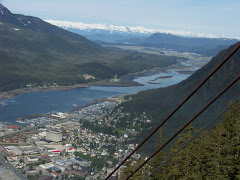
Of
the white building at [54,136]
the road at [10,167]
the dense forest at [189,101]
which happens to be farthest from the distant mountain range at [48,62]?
the road at [10,167]

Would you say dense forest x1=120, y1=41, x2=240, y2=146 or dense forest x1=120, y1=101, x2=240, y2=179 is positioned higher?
dense forest x1=120, y1=101, x2=240, y2=179

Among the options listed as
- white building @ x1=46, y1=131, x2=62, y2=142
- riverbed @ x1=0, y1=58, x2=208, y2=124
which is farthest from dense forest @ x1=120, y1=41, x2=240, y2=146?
white building @ x1=46, y1=131, x2=62, y2=142

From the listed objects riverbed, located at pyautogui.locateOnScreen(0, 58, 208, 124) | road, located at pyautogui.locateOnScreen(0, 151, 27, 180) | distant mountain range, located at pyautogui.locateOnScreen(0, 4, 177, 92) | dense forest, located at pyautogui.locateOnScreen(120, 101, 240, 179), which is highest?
dense forest, located at pyautogui.locateOnScreen(120, 101, 240, 179)

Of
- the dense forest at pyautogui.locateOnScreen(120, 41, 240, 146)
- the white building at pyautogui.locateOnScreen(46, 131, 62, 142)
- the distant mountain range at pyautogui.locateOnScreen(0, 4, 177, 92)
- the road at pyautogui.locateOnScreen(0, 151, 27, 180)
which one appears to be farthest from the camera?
the distant mountain range at pyautogui.locateOnScreen(0, 4, 177, 92)

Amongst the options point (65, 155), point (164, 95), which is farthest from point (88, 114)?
point (65, 155)

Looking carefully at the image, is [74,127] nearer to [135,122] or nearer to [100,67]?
[135,122]

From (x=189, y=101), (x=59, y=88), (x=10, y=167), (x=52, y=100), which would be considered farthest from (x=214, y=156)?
(x=59, y=88)

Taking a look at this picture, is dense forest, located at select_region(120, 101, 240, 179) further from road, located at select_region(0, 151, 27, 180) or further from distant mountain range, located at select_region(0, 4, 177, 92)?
distant mountain range, located at select_region(0, 4, 177, 92)

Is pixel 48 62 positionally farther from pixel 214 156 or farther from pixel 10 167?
pixel 214 156

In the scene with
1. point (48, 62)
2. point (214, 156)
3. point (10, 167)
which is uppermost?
point (214, 156)
